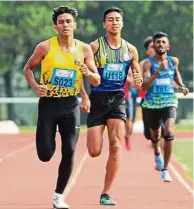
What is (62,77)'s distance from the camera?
8.55 m

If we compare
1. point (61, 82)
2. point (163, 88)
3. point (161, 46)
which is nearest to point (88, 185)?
point (163, 88)

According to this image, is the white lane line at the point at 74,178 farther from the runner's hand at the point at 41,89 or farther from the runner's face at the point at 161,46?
the runner's hand at the point at 41,89

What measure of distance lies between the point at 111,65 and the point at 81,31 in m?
32.1

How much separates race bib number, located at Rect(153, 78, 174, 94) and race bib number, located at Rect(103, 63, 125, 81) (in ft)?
9.67

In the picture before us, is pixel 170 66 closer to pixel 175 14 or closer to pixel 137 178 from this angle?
pixel 137 178

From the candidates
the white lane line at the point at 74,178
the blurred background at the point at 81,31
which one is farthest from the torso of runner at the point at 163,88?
the blurred background at the point at 81,31

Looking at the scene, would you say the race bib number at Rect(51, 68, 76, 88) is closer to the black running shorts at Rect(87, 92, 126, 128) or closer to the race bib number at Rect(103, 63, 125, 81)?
the race bib number at Rect(103, 63, 125, 81)

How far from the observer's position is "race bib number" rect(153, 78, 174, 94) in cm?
1248

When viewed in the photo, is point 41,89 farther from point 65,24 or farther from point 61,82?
point 65,24

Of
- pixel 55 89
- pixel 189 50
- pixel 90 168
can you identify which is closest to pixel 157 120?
pixel 90 168

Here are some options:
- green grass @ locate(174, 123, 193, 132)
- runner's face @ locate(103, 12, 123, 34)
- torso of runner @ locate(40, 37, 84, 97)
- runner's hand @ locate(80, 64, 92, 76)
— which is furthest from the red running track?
green grass @ locate(174, 123, 193, 132)

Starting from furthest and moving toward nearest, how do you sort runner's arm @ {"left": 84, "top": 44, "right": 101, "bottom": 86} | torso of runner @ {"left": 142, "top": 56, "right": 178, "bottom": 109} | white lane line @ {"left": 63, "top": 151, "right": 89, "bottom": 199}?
torso of runner @ {"left": 142, "top": 56, "right": 178, "bottom": 109} < white lane line @ {"left": 63, "top": 151, "right": 89, "bottom": 199} < runner's arm @ {"left": 84, "top": 44, "right": 101, "bottom": 86}

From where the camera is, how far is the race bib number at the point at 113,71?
9539mm

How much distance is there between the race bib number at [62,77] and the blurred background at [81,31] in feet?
98.7
